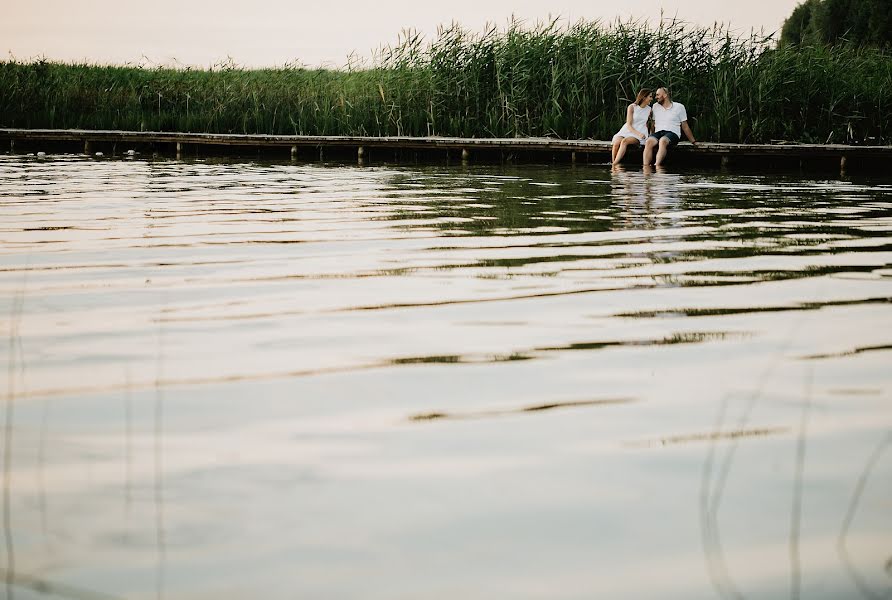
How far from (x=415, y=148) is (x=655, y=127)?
3.79 metres

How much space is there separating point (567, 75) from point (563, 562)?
13.4 m

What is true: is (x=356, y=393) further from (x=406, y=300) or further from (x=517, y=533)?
(x=406, y=300)

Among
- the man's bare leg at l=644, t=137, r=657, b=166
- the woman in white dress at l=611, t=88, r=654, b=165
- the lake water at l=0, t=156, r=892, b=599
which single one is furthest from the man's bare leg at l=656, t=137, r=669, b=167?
the lake water at l=0, t=156, r=892, b=599

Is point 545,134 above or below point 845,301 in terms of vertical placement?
above

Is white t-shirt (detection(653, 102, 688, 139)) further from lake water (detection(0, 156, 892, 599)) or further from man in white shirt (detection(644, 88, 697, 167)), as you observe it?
lake water (detection(0, 156, 892, 599))

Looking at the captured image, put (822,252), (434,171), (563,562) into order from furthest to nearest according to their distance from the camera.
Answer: (434,171)
(822,252)
(563,562)

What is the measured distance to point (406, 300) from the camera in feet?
13.6

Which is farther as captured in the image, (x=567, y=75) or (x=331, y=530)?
(x=567, y=75)

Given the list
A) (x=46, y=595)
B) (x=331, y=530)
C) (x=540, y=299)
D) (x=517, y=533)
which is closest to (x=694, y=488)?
(x=517, y=533)

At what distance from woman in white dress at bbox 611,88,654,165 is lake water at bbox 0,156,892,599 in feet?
23.6

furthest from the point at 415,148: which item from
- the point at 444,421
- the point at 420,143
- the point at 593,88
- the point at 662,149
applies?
the point at 444,421

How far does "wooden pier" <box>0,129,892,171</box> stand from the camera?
13430 millimetres

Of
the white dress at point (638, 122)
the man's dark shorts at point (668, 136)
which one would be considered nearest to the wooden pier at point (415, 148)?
the man's dark shorts at point (668, 136)

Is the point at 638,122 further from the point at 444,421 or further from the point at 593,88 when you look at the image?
the point at 444,421
